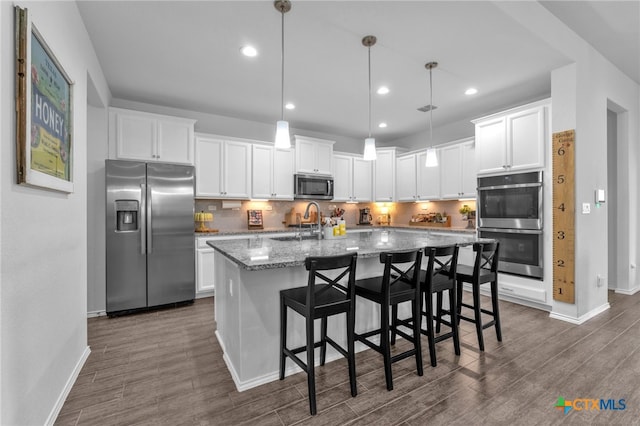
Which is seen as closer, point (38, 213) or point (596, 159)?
point (38, 213)

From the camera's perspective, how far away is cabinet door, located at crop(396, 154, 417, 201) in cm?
579

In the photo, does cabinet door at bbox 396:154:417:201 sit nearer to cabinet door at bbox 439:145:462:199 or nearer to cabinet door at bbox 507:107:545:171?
cabinet door at bbox 439:145:462:199

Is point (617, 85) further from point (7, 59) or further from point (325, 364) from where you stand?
point (7, 59)

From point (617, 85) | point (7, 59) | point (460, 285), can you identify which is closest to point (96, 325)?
point (7, 59)

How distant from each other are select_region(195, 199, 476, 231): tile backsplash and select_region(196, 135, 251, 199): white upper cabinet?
0.37 metres

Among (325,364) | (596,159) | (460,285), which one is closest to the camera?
(325,364)

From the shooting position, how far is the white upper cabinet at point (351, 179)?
586cm

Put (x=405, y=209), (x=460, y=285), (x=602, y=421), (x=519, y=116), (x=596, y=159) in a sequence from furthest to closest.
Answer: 1. (x=405, y=209)
2. (x=519, y=116)
3. (x=596, y=159)
4. (x=460, y=285)
5. (x=602, y=421)

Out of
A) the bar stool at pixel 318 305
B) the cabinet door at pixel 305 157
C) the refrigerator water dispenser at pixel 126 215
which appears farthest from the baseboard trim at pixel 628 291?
the refrigerator water dispenser at pixel 126 215

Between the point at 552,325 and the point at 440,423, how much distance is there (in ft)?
7.58

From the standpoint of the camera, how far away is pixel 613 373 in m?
2.25

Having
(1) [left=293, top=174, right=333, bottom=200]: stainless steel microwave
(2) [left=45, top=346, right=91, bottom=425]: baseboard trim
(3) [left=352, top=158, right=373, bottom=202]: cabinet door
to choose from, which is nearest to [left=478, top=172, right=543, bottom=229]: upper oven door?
(3) [left=352, top=158, right=373, bottom=202]: cabinet door

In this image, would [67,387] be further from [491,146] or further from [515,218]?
[491,146]

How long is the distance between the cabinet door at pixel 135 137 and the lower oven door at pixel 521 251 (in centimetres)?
479
